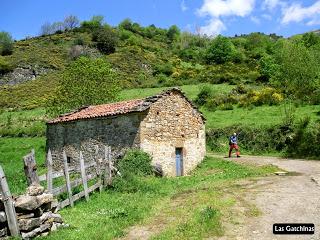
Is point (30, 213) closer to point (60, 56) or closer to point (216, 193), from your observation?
point (216, 193)

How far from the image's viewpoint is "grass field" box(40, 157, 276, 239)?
403 inches

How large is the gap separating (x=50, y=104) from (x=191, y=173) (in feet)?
62.4

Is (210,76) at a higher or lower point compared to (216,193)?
higher

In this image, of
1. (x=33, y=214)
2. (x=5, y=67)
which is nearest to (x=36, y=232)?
(x=33, y=214)

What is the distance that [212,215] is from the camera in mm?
11156

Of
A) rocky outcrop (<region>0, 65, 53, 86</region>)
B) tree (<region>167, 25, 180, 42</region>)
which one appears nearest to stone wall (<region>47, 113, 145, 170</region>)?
rocky outcrop (<region>0, 65, 53, 86</region>)

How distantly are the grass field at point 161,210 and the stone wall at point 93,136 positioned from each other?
428 cm

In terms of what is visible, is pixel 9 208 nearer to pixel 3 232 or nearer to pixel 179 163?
pixel 3 232

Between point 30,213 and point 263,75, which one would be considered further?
point 263,75

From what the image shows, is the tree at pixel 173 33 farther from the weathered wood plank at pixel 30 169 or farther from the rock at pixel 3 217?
the rock at pixel 3 217

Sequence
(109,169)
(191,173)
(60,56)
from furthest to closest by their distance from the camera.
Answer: (60,56), (191,173), (109,169)

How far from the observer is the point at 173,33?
14500 cm

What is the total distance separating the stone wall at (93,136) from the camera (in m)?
21.8

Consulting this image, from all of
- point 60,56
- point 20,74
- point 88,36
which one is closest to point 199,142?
point 20,74
